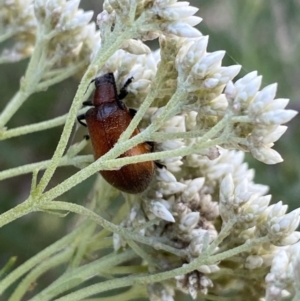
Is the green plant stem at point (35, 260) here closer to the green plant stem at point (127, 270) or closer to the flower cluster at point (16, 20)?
the green plant stem at point (127, 270)

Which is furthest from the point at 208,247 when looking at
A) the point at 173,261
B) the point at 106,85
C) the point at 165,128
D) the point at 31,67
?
the point at 31,67

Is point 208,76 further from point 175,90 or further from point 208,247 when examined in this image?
point 208,247

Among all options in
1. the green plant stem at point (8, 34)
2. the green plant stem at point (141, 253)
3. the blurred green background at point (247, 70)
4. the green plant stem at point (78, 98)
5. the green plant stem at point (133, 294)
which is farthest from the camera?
the blurred green background at point (247, 70)


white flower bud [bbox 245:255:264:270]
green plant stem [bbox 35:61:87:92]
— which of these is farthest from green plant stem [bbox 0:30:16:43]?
white flower bud [bbox 245:255:264:270]

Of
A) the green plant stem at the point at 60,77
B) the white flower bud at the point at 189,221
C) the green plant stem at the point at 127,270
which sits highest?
the green plant stem at the point at 60,77

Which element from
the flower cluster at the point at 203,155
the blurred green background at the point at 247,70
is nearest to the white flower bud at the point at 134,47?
the flower cluster at the point at 203,155
